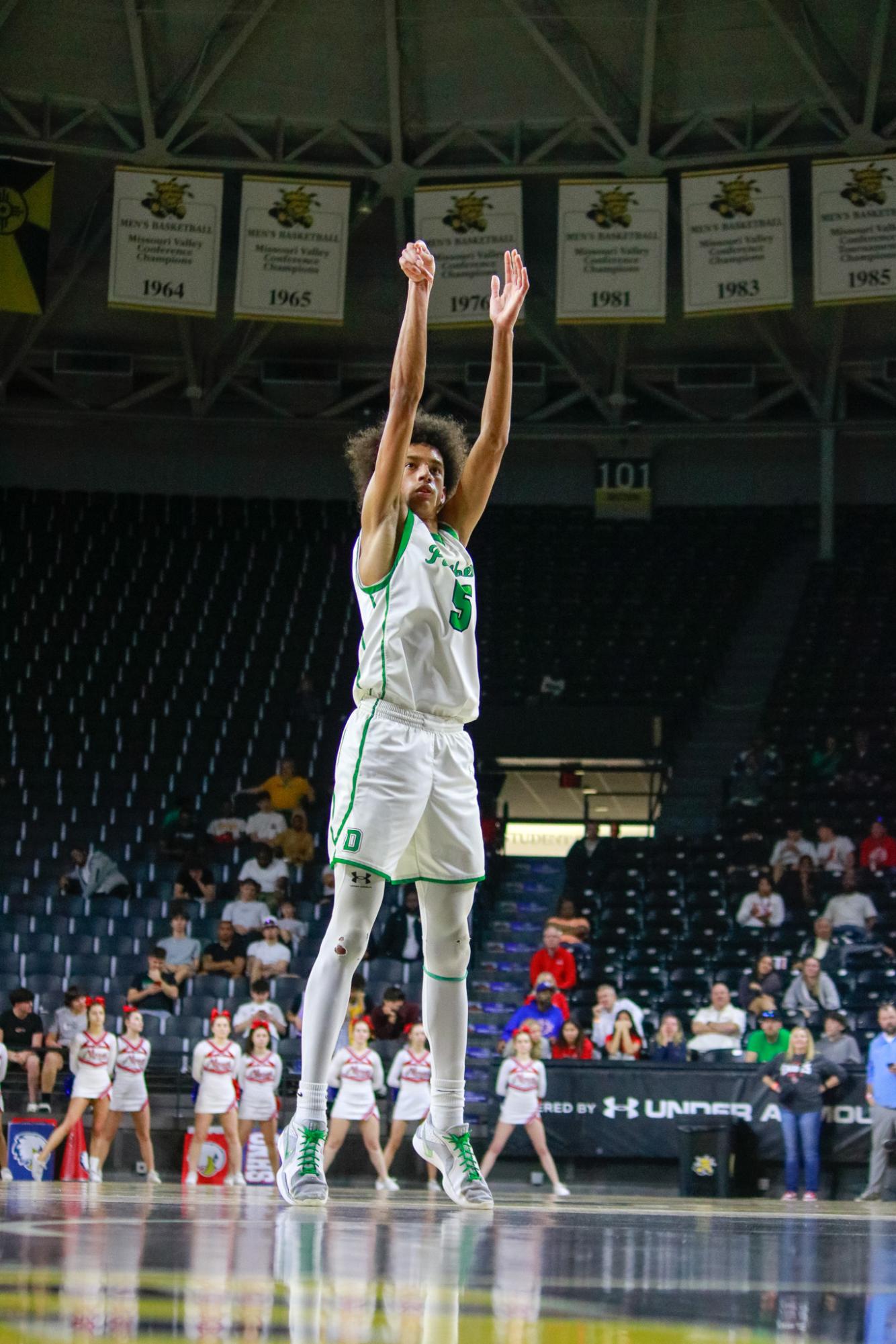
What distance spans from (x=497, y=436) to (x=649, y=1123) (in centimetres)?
1183

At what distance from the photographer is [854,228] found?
2097 centimetres

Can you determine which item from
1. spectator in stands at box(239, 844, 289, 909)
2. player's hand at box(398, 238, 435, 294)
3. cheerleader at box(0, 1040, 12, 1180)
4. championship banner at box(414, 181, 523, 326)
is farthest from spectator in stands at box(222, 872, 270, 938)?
player's hand at box(398, 238, 435, 294)

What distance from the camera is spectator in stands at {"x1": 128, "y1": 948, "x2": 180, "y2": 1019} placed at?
17094 millimetres

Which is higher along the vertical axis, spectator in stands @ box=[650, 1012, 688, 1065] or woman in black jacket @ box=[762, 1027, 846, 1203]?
spectator in stands @ box=[650, 1012, 688, 1065]

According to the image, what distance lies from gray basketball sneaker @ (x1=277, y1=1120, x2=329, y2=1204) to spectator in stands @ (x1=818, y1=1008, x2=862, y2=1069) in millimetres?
11474

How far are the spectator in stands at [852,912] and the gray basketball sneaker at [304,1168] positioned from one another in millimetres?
13938

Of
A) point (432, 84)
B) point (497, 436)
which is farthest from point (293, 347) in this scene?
point (497, 436)

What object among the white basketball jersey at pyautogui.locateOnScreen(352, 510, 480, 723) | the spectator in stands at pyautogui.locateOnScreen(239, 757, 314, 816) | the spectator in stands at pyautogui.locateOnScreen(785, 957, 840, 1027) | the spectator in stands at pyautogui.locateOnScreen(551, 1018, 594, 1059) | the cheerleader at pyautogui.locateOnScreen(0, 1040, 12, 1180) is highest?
the spectator in stands at pyautogui.locateOnScreen(239, 757, 314, 816)

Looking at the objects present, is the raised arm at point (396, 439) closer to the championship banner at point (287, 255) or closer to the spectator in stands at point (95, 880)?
the spectator in stands at point (95, 880)

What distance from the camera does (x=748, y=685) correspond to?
1016 inches

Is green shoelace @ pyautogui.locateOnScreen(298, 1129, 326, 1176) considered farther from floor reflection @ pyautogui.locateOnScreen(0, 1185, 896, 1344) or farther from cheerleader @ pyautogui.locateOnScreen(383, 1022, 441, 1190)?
cheerleader @ pyautogui.locateOnScreen(383, 1022, 441, 1190)

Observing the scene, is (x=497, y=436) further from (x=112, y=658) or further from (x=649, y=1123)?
(x=112, y=658)

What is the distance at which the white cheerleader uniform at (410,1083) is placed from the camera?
15.8 metres

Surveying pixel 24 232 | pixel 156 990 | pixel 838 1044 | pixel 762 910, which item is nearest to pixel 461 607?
pixel 838 1044
